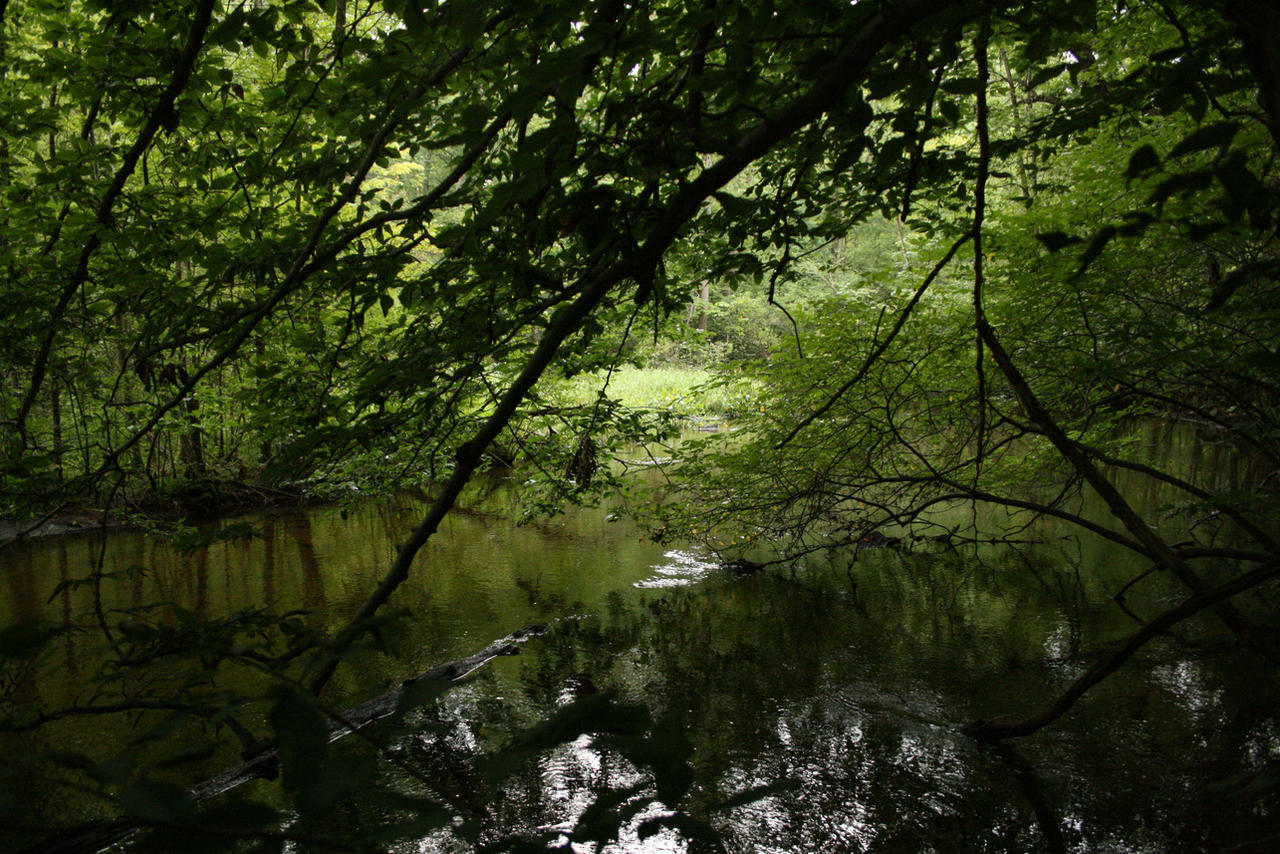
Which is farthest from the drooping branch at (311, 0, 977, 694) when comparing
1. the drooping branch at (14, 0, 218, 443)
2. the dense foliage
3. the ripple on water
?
the ripple on water

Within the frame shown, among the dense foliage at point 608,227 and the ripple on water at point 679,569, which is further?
the ripple on water at point 679,569

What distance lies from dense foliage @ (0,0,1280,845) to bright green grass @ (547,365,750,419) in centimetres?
48

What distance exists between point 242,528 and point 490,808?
70.4 inches

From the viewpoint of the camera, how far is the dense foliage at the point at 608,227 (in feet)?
4.32

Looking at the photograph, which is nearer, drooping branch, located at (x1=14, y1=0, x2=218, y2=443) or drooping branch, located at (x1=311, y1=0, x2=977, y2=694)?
drooping branch, located at (x1=311, y1=0, x2=977, y2=694)

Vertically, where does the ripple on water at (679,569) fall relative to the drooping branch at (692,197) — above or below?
below

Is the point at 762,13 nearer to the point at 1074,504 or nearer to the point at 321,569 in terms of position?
the point at 321,569

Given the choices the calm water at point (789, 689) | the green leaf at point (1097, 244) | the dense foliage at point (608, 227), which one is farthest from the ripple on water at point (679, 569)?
the green leaf at point (1097, 244)

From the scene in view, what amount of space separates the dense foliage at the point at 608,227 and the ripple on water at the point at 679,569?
1225 mm

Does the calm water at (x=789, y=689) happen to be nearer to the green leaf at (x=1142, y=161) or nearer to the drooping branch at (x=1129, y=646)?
the drooping branch at (x=1129, y=646)

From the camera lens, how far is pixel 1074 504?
987 cm

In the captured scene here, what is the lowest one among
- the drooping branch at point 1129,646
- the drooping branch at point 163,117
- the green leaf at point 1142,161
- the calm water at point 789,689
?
the calm water at point 789,689

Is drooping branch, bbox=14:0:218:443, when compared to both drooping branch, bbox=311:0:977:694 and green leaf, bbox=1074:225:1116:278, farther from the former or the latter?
green leaf, bbox=1074:225:1116:278

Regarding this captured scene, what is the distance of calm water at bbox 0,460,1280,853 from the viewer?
331 centimetres
